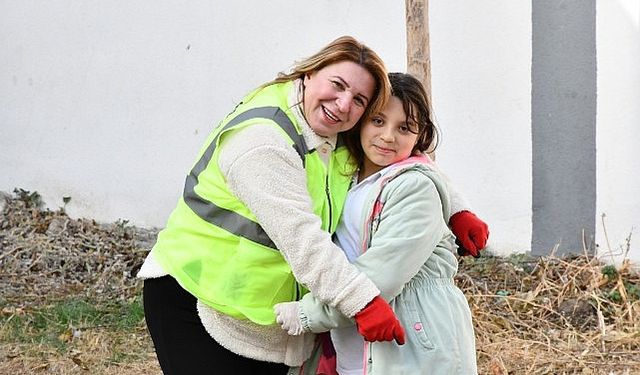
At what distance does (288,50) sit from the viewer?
21.9ft

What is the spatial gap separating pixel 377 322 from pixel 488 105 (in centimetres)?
376

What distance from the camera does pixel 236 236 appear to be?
8.80ft

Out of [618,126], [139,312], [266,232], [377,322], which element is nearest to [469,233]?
[377,322]

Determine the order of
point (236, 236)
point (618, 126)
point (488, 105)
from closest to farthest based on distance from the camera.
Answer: point (236, 236)
point (618, 126)
point (488, 105)

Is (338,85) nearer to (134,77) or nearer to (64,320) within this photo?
(64,320)

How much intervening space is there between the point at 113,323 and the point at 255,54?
6.56 ft

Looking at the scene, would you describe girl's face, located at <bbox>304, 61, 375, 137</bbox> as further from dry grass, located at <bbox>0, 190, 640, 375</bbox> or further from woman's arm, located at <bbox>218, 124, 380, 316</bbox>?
dry grass, located at <bbox>0, 190, 640, 375</bbox>

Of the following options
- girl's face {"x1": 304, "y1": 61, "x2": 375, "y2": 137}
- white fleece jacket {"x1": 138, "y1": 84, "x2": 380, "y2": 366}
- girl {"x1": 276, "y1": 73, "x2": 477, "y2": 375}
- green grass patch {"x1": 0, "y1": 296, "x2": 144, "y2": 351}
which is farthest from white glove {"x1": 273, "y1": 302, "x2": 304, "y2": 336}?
green grass patch {"x1": 0, "y1": 296, "x2": 144, "y2": 351}

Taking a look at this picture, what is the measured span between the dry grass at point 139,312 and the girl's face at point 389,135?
7.57ft

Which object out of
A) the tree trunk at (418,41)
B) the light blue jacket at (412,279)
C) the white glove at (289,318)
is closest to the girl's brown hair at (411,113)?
the light blue jacket at (412,279)

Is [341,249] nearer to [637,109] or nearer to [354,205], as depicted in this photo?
[354,205]

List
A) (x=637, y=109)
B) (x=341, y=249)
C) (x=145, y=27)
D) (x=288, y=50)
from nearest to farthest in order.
Answer: (x=341, y=249) → (x=637, y=109) → (x=288, y=50) → (x=145, y=27)

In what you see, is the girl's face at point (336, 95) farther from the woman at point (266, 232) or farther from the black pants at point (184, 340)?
the black pants at point (184, 340)

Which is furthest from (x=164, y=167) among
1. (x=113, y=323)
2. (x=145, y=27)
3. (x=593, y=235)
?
(x=593, y=235)
